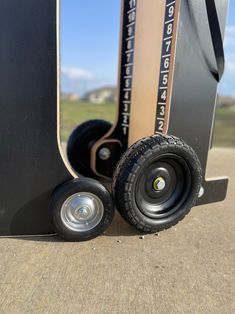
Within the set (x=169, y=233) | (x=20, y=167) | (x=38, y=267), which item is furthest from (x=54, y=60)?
(x=169, y=233)

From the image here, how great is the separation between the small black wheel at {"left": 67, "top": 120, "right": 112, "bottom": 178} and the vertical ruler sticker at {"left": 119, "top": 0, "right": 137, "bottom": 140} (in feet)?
1.57

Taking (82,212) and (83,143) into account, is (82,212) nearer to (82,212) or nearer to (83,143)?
(82,212)

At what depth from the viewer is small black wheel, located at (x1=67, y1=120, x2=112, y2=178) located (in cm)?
325

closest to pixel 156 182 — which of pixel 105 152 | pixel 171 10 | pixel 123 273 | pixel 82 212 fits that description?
pixel 82 212

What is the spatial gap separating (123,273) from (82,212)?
0.46m

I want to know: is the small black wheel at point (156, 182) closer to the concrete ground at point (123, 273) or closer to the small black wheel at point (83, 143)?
the concrete ground at point (123, 273)

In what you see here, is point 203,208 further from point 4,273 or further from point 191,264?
point 4,273

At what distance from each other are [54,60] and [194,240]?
4.74 feet

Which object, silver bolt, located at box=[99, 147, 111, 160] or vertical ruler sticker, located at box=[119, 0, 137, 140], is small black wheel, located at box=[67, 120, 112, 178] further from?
vertical ruler sticker, located at box=[119, 0, 137, 140]

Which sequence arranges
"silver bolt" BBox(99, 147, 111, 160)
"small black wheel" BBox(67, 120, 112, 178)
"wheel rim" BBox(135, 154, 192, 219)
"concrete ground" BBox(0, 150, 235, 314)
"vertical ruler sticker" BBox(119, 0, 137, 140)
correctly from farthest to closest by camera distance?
"small black wheel" BBox(67, 120, 112, 178), "silver bolt" BBox(99, 147, 111, 160), "vertical ruler sticker" BBox(119, 0, 137, 140), "wheel rim" BBox(135, 154, 192, 219), "concrete ground" BBox(0, 150, 235, 314)

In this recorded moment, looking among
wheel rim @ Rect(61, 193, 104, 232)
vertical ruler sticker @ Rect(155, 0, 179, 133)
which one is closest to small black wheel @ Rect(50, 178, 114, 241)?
wheel rim @ Rect(61, 193, 104, 232)

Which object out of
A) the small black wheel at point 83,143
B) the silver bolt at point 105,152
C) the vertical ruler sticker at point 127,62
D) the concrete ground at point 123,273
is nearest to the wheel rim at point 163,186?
the concrete ground at point 123,273

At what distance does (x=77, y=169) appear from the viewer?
3.23 metres

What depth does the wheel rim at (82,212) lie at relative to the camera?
6.34 feet
